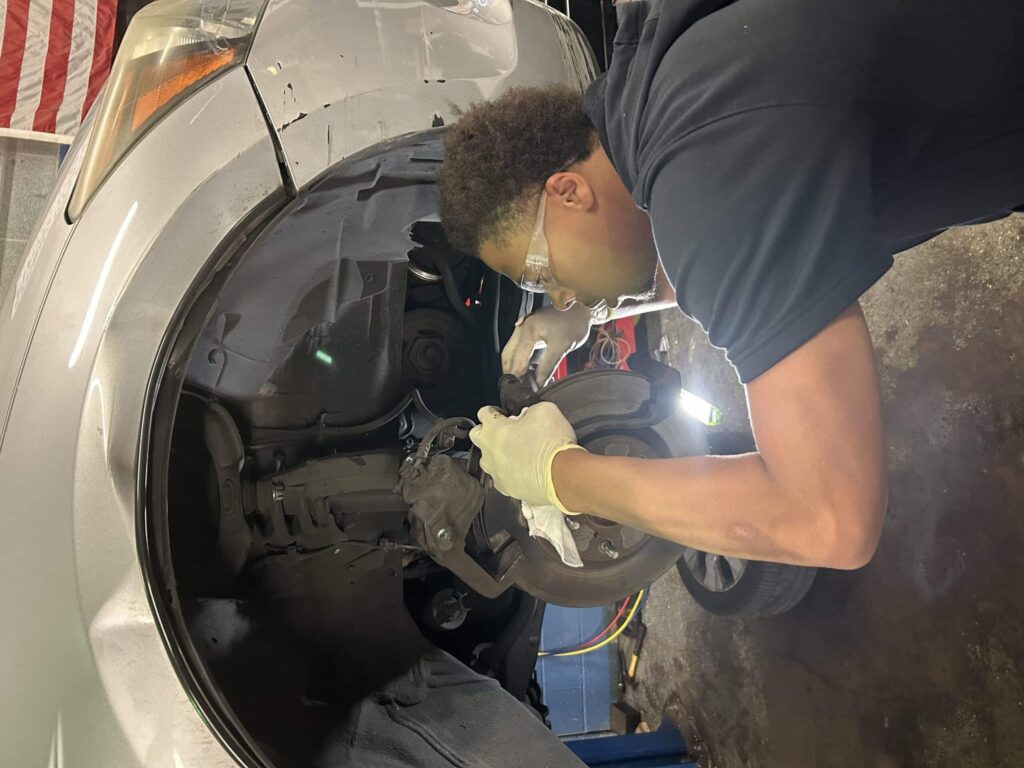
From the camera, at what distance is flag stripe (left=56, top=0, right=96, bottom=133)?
282cm

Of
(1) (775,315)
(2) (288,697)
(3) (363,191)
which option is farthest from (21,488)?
(1) (775,315)

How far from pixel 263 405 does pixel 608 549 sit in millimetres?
711

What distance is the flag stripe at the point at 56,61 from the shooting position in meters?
2.78

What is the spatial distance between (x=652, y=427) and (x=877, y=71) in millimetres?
807

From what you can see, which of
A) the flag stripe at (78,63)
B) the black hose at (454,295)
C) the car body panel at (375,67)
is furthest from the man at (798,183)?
the flag stripe at (78,63)

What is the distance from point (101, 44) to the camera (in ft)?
9.45

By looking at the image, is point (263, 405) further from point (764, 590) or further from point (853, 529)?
point (764, 590)

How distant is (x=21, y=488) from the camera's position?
33.0 inches

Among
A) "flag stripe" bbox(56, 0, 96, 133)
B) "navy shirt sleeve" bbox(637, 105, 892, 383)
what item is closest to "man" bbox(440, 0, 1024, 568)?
"navy shirt sleeve" bbox(637, 105, 892, 383)

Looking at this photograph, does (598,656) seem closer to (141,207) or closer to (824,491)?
(824,491)

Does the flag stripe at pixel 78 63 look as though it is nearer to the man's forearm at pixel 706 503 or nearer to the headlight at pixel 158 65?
the headlight at pixel 158 65

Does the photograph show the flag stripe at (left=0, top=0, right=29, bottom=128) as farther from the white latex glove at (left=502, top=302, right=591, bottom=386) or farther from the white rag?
the white rag

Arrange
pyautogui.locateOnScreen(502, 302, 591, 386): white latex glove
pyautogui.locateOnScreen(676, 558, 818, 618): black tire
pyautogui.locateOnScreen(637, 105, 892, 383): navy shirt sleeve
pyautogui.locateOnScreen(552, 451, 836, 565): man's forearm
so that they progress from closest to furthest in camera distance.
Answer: pyautogui.locateOnScreen(637, 105, 892, 383): navy shirt sleeve, pyautogui.locateOnScreen(552, 451, 836, 565): man's forearm, pyautogui.locateOnScreen(502, 302, 591, 386): white latex glove, pyautogui.locateOnScreen(676, 558, 818, 618): black tire

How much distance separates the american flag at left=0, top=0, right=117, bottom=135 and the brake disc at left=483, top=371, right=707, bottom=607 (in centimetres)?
266
